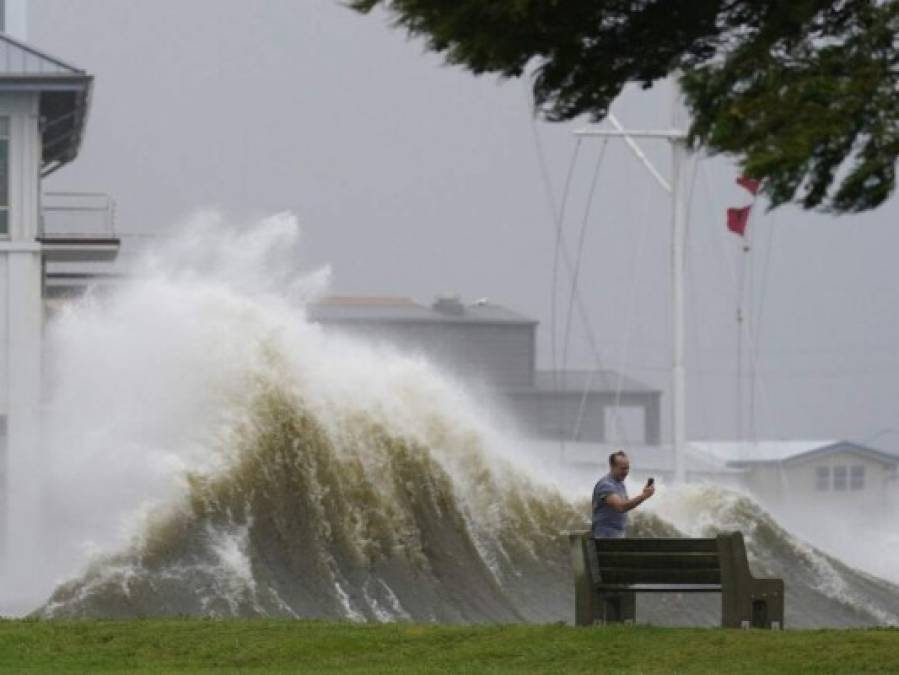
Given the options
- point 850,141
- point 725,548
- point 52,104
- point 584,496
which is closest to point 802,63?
point 850,141

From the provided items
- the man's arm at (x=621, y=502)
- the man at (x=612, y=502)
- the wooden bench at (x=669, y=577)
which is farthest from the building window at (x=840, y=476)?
the wooden bench at (x=669, y=577)

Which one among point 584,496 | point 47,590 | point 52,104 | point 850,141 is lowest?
point 47,590

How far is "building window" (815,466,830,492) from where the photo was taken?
107m

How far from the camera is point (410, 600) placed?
2508 centimetres

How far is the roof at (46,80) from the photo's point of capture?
152 feet

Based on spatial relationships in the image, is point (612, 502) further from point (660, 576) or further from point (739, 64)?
point (739, 64)

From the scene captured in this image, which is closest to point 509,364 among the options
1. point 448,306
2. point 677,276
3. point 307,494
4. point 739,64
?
point 448,306

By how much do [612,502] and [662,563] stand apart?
1.65 m

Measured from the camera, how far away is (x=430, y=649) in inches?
595

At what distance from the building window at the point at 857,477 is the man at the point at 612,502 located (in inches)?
3570

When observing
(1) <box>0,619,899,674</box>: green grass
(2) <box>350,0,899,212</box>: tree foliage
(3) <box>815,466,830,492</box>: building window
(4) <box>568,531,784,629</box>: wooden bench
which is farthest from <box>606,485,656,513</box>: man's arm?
(3) <box>815,466,830,492</box>: building window

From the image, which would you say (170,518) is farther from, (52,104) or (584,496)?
(52,104)

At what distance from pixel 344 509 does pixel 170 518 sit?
2212 mm

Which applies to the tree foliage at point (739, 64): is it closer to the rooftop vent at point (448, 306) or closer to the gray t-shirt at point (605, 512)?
the gray t-shirt at point (605, 512)
